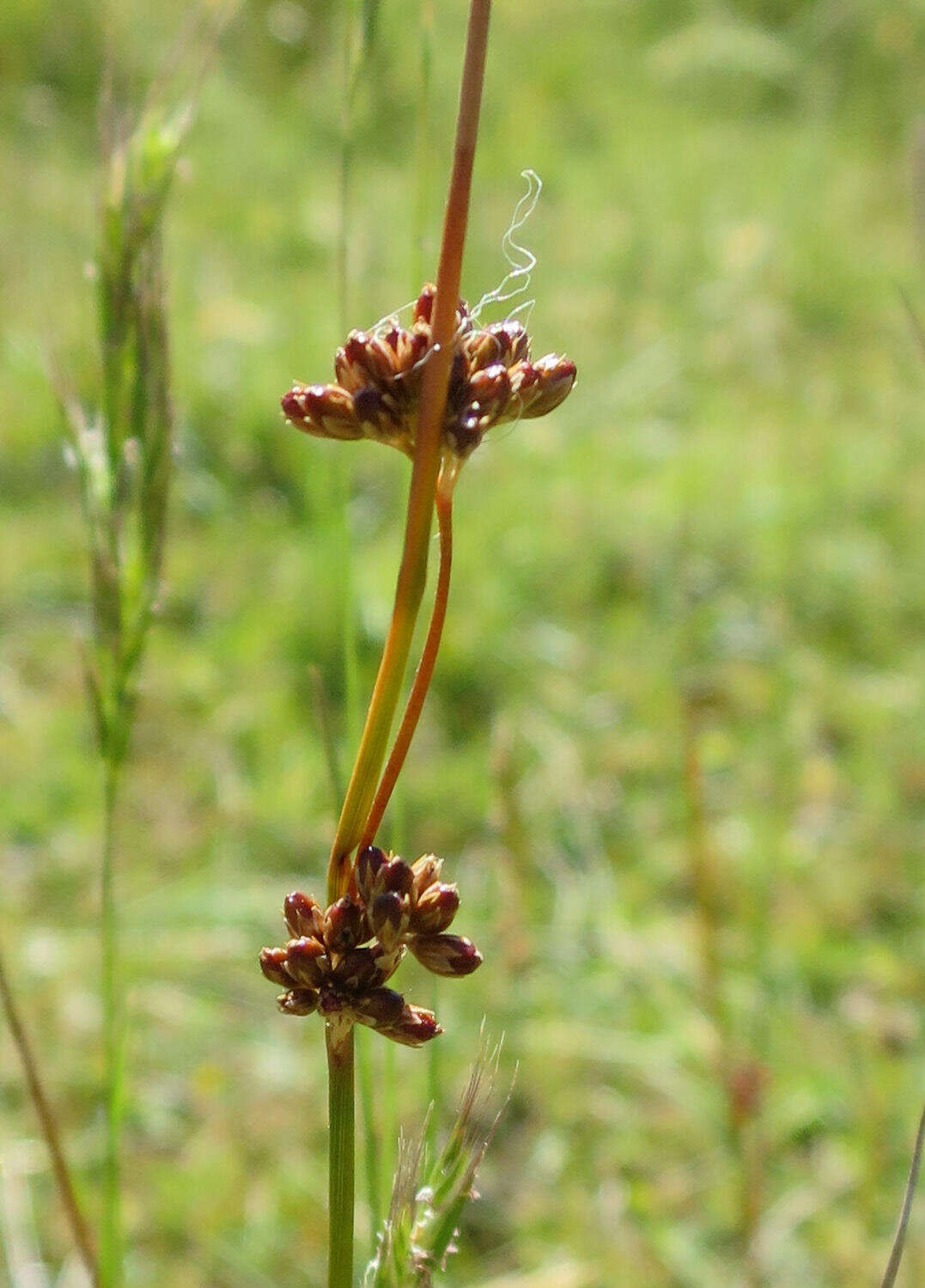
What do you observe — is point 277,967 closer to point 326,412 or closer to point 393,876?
point 393,876

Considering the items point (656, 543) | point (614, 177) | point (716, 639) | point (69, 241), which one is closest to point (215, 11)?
point (716, 639)

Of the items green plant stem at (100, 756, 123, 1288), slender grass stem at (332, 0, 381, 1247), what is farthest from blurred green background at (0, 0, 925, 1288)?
green plant stem at (100, 756, 123, 1288)

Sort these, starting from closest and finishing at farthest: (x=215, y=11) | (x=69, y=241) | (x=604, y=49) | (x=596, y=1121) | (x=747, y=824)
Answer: (x=215, y=11) → (x=596, y=1121) → (x=747, y=824) → (x=69, y=241) → (x=604, y=49)

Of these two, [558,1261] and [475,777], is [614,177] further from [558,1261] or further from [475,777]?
[558,1261]

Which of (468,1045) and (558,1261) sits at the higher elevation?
(468,1045)

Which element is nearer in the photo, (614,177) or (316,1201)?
(316,1201)

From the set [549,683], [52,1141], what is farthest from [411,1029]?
[549,683]

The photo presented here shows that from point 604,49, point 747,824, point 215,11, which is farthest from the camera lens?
point 604,49
